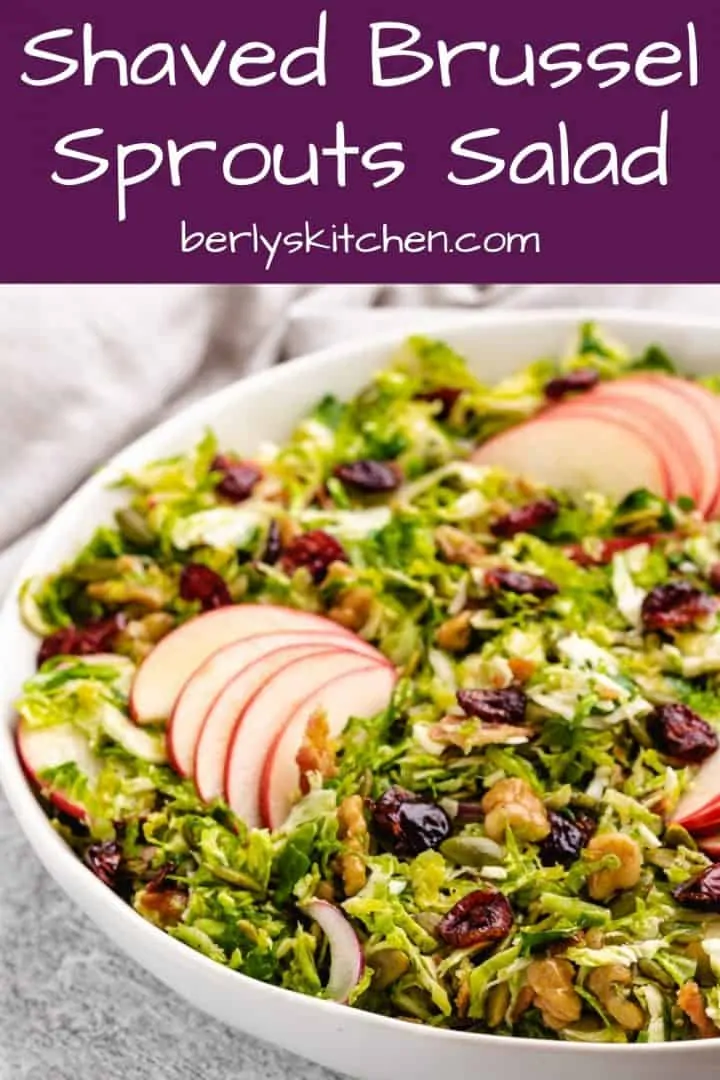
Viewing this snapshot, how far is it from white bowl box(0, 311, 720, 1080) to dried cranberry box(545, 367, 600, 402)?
0.25m

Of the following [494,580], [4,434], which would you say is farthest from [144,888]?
[4,434]

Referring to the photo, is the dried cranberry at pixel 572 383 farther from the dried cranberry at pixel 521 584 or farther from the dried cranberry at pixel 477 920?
the dried cranberry at pixel 477 920

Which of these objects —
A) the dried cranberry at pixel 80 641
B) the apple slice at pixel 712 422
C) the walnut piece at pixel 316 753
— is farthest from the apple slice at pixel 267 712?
the apple slice at pixel 712 422

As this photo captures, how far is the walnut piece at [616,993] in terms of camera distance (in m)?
3.32

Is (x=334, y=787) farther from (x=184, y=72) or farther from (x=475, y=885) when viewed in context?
(x=184, y=72)

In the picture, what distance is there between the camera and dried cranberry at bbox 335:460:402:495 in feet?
15.9

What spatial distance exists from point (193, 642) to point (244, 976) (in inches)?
41.8

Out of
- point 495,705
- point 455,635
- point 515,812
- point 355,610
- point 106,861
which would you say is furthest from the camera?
point 355,610

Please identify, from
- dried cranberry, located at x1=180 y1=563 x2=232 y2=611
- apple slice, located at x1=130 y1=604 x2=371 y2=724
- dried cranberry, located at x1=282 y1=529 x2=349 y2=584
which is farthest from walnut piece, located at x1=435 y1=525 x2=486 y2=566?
dried cranberry, located at x1=180 y1=563 x2=232 y2=611

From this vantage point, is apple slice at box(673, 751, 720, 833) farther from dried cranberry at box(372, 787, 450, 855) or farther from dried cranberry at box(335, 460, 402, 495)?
dried cranberry at box(335, 460, 402, 495)

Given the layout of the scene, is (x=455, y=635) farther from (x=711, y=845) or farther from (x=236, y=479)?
(x=236, y=479)

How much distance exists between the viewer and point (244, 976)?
3.39 metres

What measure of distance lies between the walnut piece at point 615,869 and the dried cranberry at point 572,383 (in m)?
1.91

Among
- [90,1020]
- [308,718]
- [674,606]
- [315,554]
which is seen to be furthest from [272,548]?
[90,1020]
